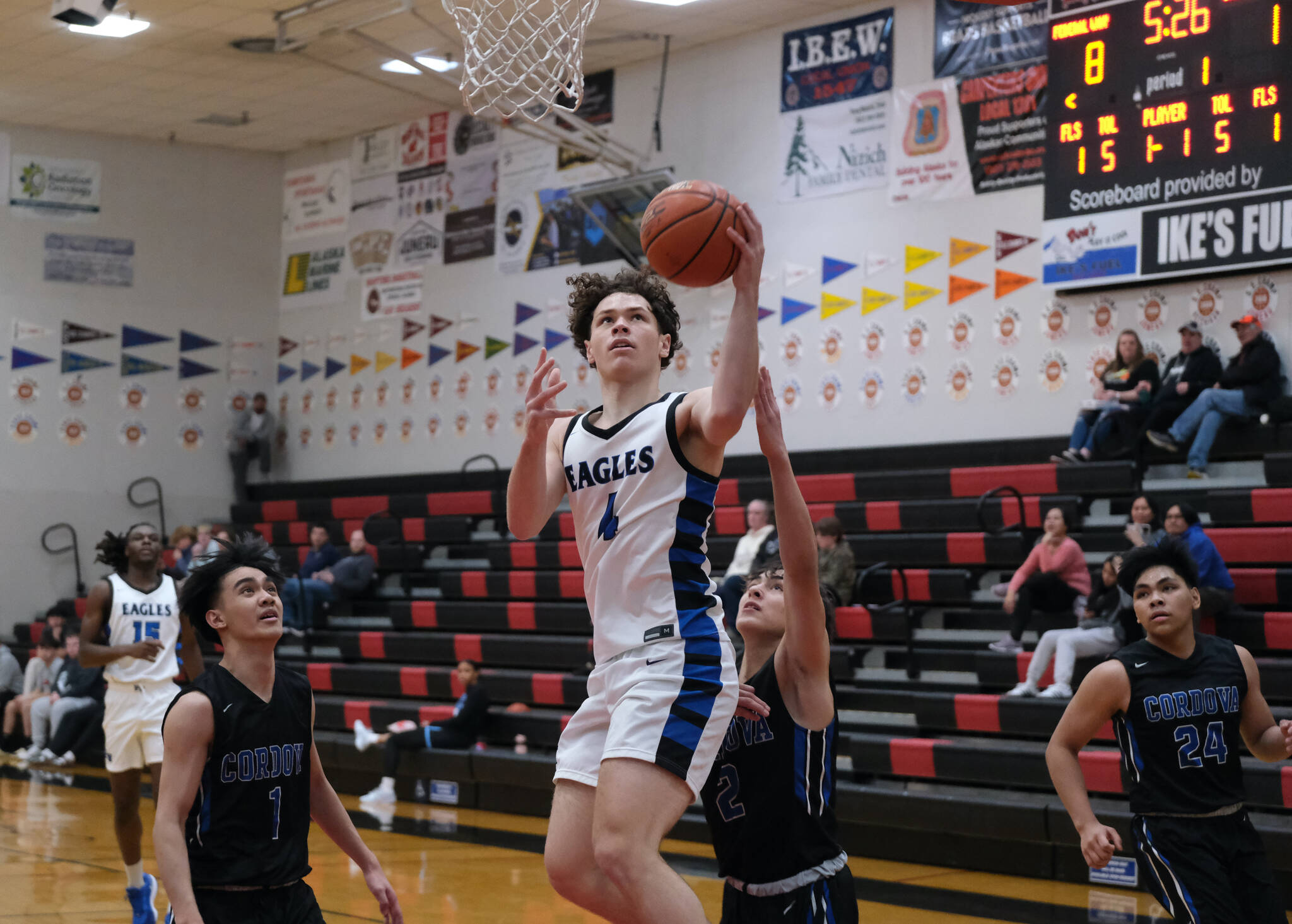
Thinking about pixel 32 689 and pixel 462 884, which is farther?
pixel 32 689

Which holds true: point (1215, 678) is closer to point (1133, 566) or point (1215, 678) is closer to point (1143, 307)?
point (1133, 566)

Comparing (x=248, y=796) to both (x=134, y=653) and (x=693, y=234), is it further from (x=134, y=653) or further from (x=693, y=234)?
(x=134, y=653)

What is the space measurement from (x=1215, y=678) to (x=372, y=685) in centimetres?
880

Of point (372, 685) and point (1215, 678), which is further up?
point (1215, 678)

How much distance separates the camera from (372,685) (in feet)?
38.3

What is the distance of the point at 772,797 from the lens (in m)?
3.19

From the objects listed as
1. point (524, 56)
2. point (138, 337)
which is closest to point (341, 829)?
point (524, 56)

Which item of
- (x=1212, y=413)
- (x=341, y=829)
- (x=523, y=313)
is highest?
(x=523, y=313)

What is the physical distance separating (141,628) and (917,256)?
7388mm

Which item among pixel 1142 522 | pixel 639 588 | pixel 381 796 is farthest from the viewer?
pixel 381 796

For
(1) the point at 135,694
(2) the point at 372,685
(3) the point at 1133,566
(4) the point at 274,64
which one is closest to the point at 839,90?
(4) the point at 274,64

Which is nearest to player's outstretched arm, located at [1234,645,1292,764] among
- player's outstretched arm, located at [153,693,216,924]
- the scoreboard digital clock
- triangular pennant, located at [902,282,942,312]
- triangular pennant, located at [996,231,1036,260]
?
player's outstretched arm, located at [153,693,216,924]

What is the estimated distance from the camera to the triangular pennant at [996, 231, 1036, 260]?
11.1m

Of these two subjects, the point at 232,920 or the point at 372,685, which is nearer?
the point at 232,920
